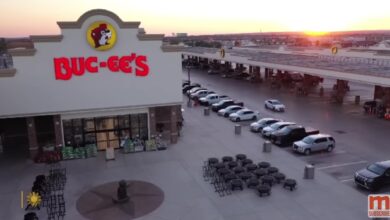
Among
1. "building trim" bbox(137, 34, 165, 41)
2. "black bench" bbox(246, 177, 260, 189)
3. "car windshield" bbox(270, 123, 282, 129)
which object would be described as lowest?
"black bench" bbox(246, 177, 260, 189)

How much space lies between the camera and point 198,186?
22328 mm

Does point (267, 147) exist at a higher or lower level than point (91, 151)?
lower

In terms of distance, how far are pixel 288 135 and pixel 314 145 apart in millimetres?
2853

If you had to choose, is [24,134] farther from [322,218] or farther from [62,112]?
[322,218]

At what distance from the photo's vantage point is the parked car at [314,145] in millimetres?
28203

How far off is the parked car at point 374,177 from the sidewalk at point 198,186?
3.05ft

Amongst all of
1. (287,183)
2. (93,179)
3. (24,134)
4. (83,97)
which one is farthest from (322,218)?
(24,134)

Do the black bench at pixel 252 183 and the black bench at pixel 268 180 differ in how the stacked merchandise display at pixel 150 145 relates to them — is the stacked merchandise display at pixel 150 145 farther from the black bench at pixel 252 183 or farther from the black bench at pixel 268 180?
the black bench at pixel 268 180

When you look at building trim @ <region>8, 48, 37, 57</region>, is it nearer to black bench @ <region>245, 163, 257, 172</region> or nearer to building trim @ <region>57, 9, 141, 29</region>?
building trim @ <region>57, 9, 141, 29</region>

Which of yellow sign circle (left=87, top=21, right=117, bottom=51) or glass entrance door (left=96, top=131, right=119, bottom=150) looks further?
glass entrance door (left=96, top=131, right=119, bottom=150)

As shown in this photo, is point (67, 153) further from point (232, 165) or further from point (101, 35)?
point (232, 165)

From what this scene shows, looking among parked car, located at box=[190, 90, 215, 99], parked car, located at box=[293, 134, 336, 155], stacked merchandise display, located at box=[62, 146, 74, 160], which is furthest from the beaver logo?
parked car, located at box=[190, 90, 215, 99]

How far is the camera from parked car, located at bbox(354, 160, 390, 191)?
70.2 ft

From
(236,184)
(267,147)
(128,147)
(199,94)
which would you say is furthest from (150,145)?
(199,94)
